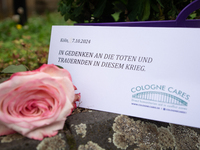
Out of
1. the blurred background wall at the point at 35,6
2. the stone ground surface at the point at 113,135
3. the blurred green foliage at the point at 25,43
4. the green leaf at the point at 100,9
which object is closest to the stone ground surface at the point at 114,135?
A: the stone ground surface at the point at 113,135

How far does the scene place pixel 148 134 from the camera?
85 centimetres

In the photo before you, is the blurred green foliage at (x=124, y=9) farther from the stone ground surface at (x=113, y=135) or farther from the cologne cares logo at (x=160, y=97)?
the stone ground surface at (x=113, y=135)

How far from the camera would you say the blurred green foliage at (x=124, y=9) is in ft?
4.17

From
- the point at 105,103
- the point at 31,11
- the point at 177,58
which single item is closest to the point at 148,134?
the point at 105,103

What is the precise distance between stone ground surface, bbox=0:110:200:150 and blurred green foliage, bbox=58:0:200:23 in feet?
2.44

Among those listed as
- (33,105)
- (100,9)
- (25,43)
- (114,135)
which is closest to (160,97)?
(114,135)

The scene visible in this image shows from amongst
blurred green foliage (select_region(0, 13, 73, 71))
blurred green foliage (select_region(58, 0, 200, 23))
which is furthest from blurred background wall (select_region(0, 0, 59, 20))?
blurred green foliage (select_region(58, 0, 200, 23))

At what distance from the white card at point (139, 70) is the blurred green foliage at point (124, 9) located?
355 mm

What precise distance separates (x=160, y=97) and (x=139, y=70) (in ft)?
0.53

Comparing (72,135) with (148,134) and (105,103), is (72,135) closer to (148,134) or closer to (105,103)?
(105,103)

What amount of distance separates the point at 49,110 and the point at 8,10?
7590 millimetres

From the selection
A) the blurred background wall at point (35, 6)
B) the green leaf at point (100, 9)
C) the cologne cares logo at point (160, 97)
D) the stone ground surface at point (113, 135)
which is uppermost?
the blurred background wall at point (35, 6)

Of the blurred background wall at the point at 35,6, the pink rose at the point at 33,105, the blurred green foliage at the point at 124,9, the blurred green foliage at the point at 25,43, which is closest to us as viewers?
the pink rose at the point at 33,105

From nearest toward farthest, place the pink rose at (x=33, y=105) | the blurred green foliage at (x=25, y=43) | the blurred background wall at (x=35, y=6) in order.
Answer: the pink rose at (x=33, y=105) → the blurred green foliage at (x=25, y=43) → the blurred background wall at (x=35, y=6)
